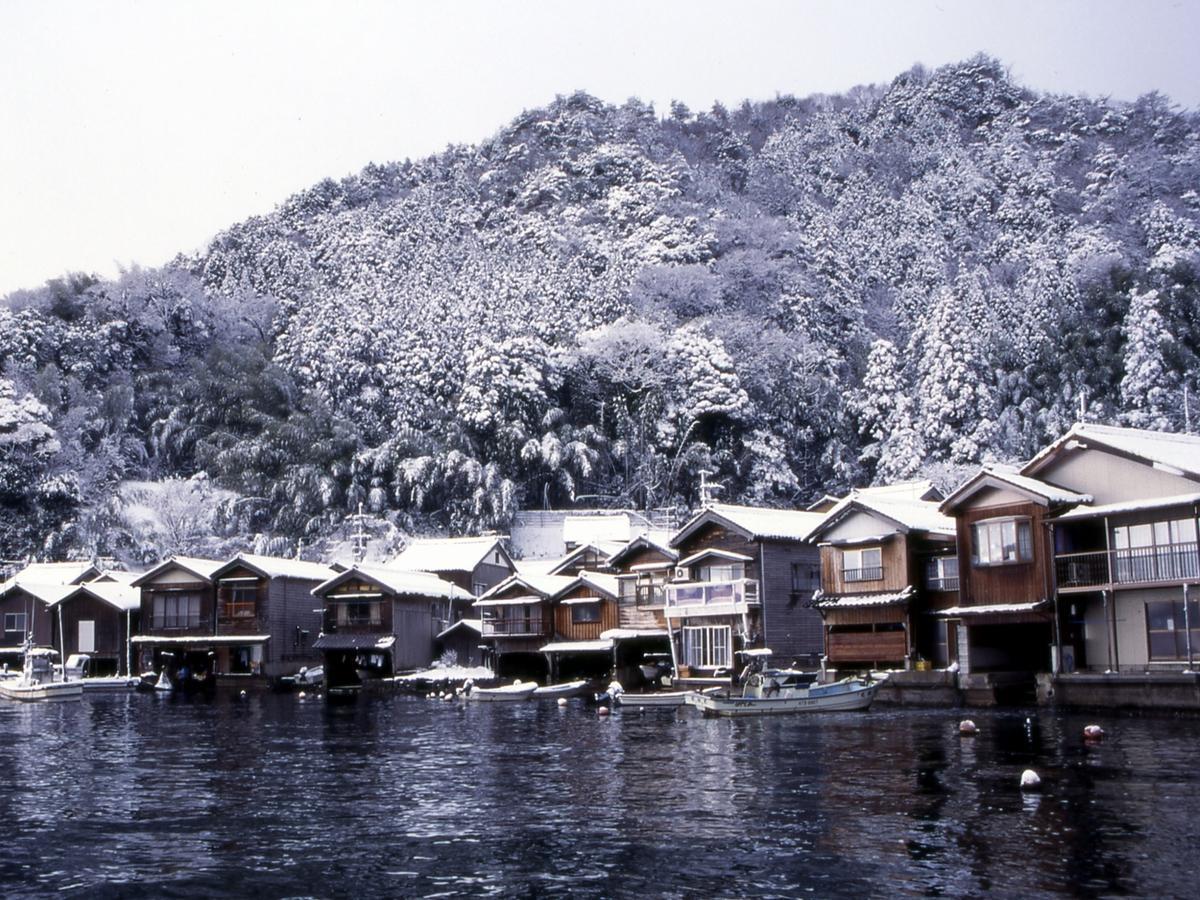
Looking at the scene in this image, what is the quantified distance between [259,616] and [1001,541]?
43.5 m

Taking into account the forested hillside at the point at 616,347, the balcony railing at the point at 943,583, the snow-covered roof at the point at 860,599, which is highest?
the forested hillside at the point at 616,347

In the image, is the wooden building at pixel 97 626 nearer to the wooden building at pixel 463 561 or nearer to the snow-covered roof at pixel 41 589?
the snow-covered roof at pixel 41 589

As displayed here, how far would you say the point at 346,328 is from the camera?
316ft

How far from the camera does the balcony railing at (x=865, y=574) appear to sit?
158 feet

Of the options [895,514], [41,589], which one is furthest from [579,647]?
[41,589]

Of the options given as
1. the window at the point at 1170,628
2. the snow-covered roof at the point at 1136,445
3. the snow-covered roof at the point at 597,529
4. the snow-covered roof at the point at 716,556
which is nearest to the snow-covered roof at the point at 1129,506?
the snow-covered roof at the point at 1136,445

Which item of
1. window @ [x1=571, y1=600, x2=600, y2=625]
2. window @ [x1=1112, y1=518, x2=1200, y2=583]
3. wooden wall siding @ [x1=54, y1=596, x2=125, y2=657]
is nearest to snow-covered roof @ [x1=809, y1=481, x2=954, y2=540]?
window @ [x1=1112, y1=518, x2=1200, y2=583]

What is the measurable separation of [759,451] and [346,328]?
35.7 m

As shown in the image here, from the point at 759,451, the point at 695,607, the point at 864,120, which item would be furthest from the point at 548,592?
the point at 864,120

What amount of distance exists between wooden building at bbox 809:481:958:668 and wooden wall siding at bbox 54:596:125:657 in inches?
1800

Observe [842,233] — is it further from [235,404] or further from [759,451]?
[235,404]

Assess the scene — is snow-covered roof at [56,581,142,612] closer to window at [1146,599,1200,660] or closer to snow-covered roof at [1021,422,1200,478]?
snow-covered roof at [1021,422,1200,478]

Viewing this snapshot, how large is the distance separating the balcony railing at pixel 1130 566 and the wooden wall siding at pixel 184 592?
4855 centimetres

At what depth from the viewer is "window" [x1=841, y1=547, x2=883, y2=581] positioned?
1895 inches
